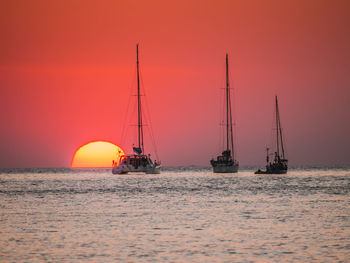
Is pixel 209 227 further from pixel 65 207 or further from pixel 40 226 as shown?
pixel 65 207

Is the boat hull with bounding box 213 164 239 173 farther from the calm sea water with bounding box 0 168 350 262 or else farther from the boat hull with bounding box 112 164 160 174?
the calm sea water with bounding box 0 168 350 262

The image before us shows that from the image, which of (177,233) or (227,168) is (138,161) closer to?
(227,168)

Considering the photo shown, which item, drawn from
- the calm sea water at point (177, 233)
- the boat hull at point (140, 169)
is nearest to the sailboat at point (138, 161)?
the boat hull at point (140, 169)

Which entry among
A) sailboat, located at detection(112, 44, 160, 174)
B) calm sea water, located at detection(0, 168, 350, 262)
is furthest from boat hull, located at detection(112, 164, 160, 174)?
calm sea water, located at detection(0, 168, 350, 262)

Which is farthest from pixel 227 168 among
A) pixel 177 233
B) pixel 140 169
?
pixel 177 233

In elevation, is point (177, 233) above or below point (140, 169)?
below

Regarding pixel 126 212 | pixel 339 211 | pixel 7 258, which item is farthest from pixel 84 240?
pixel 339 211

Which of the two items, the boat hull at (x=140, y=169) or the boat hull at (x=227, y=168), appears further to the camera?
the boat hull at (x=140, y=169)

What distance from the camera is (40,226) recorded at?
38656mm

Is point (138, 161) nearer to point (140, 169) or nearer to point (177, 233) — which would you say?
point (140, 169)

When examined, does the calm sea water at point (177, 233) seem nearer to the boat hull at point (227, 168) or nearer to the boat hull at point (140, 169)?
the boat hull at point (227, 168)

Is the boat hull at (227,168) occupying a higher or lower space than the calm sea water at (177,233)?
higher

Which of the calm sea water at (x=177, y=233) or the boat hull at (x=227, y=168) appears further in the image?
the boat hull at (x=227, y=168)

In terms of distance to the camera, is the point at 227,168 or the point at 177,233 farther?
the point at 227,168
